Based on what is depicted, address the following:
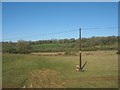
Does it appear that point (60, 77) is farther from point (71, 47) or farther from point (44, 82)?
point (71, 47)

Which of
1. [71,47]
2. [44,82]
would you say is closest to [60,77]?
[44,82]

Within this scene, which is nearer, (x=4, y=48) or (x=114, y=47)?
(x=114, y=47)

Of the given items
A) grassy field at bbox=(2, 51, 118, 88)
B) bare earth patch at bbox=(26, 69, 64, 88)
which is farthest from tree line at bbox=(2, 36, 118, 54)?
bare earth patch at bbox=(26, 69, 64, 88)

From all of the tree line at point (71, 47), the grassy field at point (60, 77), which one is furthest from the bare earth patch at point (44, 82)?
the tree line at point (71, 47)

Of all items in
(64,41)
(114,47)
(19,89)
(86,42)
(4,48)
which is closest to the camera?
(19,89)

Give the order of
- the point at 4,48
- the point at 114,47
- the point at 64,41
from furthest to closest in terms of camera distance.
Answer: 1. the point at 64,41
2. the point at 4,48
3. the point at 114,47

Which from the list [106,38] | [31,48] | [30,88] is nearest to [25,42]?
[31,48]

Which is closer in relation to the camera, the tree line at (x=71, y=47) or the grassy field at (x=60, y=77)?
the grassy field at (x=60, y=77)

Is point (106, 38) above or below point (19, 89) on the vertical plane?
above

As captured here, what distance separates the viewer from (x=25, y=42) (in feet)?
232

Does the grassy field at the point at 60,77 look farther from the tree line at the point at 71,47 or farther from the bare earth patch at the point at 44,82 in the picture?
the tree line at the point at 71,47

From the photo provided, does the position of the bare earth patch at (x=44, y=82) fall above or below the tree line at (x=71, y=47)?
below

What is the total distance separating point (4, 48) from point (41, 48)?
35.4 feet

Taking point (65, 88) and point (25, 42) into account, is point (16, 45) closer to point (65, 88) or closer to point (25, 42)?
point (25, 42)
